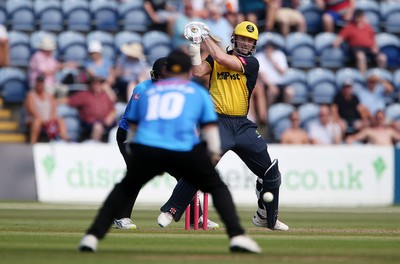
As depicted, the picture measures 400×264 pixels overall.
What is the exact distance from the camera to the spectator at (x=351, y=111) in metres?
20.9

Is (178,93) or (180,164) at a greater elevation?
(178,93)

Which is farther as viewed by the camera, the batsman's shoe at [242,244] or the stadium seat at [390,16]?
the stadium seat at [390,16]

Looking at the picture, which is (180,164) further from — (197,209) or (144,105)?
(197,209)

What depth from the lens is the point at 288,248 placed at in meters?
9.48

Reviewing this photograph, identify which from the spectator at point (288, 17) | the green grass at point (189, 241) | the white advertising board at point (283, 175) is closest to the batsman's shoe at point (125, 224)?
the green grass at point (189, 241)

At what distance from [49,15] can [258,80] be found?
15.1ft

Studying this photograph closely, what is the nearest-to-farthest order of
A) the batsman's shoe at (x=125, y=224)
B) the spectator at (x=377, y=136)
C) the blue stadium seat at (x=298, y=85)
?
the batsman's shoe at (x=125, y=224) < the spectator at (x=377, y=136) < the blue stadium seat at (x=298, y=85)

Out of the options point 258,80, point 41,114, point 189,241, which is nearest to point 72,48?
point 41,114

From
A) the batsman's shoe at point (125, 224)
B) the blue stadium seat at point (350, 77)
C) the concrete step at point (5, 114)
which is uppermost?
the blue stadium seat at point (350, 77)

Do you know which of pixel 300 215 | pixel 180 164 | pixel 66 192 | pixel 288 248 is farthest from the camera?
pixel 66 192

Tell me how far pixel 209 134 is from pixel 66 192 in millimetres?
10652

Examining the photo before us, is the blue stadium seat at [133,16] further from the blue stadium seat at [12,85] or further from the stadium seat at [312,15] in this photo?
the stadium seat at [312,15]

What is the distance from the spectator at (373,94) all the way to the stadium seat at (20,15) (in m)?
6.93

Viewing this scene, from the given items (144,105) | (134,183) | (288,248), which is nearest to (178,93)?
(144,105)
